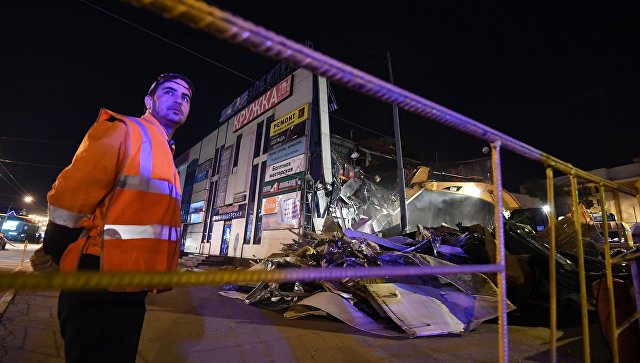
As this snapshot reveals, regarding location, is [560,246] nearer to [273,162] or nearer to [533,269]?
[533,269]

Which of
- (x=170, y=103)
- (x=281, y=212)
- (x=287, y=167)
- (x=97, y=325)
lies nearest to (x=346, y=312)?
(x=97, y=325)

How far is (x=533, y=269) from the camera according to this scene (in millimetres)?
4746

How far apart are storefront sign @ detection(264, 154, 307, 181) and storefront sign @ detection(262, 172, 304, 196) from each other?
19cm

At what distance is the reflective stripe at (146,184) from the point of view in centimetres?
131

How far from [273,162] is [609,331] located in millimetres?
12798

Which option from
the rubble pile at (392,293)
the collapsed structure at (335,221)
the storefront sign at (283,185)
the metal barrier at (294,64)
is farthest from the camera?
the storefront sign at (283,185)

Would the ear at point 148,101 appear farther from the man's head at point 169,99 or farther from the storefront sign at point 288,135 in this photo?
the storefront sign at point 288,135

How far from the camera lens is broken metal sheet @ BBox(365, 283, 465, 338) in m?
3.68

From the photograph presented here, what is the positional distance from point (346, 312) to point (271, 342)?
4.05ft

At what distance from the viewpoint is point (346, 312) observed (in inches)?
163

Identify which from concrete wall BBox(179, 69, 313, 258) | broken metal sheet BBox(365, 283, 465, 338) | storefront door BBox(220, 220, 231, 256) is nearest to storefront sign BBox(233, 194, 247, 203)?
concrete wall BBox(179, 69, 313, 258)

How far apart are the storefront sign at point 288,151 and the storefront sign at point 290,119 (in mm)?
942

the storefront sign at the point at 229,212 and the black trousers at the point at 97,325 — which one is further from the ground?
the storefront sign at the point at 229,212

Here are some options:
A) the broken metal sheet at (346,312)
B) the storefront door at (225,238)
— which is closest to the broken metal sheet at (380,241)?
the broken metal sheet at (346,312)
